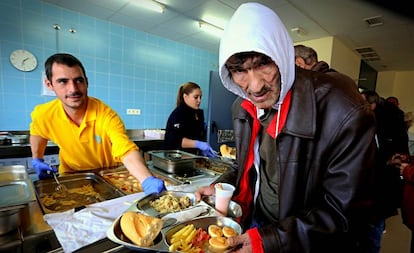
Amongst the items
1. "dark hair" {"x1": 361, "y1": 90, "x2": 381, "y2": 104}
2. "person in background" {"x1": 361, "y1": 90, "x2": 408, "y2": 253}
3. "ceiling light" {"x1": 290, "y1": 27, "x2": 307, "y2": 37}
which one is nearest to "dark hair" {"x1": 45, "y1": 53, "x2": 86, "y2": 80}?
"person in background" {"x1": 361, "y1": 90, "x2": 408, "y2": 253}

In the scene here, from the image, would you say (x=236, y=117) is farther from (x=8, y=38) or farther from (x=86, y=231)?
(x=8, y=38)

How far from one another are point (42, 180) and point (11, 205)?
712 mm

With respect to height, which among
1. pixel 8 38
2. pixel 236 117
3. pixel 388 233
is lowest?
pixel 388 233

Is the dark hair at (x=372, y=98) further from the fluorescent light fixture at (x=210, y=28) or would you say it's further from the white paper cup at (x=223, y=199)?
the fluorescent light fixture at (x=210, y=28)

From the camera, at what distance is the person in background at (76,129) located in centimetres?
139

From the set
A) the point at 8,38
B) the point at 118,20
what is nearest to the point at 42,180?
the point at 8,38

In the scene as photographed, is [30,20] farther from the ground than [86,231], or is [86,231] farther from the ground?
[30,20]

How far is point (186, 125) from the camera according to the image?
2.68 meters

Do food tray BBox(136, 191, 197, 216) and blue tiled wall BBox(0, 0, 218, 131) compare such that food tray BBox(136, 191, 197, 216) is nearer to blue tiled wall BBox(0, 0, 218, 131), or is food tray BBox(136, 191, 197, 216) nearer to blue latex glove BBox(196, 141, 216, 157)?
blue latex glove BBox(196, 141, 216, 157)

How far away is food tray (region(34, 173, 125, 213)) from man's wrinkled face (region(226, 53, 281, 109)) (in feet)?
3.01

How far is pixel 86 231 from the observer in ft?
2.69

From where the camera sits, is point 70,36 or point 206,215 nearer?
point 206,215

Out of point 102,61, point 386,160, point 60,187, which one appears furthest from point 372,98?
point 102,61

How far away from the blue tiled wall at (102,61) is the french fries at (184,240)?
10.7 feet
